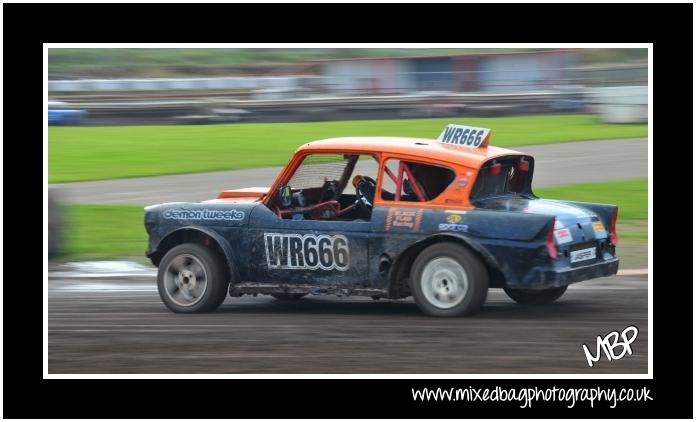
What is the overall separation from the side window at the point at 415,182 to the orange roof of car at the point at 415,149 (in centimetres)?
10

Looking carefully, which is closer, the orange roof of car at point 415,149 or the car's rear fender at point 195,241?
the orange roof of car at point 415,149

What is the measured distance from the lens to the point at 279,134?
2470 cm

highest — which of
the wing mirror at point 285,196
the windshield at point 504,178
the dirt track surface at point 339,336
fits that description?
the windshield at point 504,178

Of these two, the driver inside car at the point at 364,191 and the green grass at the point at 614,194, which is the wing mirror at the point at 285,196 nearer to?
the driver inside car at the point at 364,191

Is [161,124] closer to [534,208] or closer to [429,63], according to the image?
[429,63]

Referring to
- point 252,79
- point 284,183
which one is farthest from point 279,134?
point 284,183

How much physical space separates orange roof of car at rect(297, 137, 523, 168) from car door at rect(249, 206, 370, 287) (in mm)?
706

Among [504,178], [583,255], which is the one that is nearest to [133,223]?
[504,178]

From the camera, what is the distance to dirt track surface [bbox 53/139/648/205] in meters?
18.4

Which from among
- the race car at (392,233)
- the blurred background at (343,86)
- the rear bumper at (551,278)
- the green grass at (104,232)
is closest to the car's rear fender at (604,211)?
the race car at (392,233)

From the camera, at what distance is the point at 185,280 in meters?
A: 10.1

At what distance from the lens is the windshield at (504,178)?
959 centimetres

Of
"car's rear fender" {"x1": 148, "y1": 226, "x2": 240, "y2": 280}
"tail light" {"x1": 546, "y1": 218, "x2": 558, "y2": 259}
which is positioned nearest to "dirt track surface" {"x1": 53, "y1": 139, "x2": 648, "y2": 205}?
"car's rear fender" {"x1": 148, "y1": 226, "x2": 240, "y2": 280}

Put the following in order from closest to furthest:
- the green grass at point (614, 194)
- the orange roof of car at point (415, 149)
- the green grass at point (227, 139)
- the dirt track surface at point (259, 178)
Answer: the orange roof of car at point (415, 149), the green grass at point (614, 194), the dirt track surface at point (259, 178), the green grass at point (227, 139)
